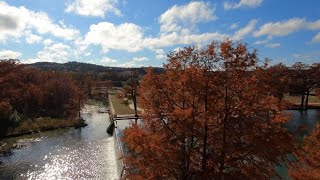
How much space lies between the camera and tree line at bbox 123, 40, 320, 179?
14852mm

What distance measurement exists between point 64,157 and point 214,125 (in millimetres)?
26178

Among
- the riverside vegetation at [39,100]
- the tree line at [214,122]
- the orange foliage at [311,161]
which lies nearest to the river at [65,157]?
the orange foliage at [311,161]

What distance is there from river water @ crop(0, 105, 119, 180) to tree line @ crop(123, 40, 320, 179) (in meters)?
16.0

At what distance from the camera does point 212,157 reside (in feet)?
51.0

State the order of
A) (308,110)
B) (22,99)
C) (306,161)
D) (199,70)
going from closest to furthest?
(199,70), (306,161), (22,99), (308,110)

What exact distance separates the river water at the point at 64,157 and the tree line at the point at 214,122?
1604cm

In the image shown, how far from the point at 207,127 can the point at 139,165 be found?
353cm

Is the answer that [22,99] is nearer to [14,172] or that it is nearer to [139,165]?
[14,172]

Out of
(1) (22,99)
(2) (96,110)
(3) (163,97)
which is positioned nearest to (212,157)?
(3) (163,97)

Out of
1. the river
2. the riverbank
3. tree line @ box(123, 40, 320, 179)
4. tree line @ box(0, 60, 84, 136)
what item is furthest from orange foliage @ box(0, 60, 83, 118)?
tree line @ box(123, 40, 320, 179)

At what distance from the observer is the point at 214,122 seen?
15.5m

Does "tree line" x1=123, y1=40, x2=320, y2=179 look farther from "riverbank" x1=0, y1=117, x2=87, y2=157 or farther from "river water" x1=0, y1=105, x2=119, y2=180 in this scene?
"riverbank" x1=0, y1=117, x2=87, y2=157

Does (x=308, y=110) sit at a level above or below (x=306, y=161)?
below

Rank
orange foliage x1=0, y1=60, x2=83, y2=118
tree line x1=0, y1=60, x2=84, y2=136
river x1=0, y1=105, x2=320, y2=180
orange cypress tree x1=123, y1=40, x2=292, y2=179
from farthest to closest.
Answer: orange foliage x1=0, y1=60, x2=83, y2=118 → tree line x1=0, y1=60, x2=84, y2=136 → river x1=0, y1=105, x2=320, y2=180 → orange cypress tree x1=123, y1=40, x2=292, y2=179
